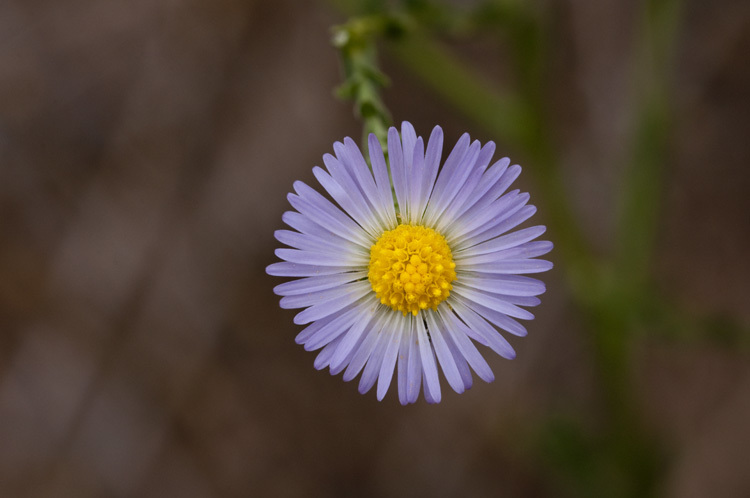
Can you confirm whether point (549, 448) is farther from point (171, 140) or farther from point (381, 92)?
→ point (171, 140)

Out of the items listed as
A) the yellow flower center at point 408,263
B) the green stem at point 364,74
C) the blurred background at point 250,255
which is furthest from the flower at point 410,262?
the blurred background at point 250,255

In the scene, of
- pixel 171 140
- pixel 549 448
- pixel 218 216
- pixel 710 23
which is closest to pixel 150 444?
pixel 218 216

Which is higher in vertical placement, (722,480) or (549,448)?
(722,480)

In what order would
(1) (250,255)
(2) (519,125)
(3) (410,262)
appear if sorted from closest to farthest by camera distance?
(3) (410,262) → (2) (519,125) → (1) (250,255)

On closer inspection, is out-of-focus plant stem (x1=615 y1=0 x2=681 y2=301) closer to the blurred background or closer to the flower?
the blurred background

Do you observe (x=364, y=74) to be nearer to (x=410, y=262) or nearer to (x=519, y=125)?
(x=410, y=262)

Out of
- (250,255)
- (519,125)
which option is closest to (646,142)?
(519,125)
